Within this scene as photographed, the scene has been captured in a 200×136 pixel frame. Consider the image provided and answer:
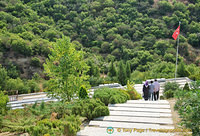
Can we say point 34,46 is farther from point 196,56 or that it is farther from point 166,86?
point 196,56

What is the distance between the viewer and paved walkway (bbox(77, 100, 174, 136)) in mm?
6469

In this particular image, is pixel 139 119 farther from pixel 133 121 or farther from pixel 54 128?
pixel 54 128

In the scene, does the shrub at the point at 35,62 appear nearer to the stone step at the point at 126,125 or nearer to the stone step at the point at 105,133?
the stone step at the point at 126,125

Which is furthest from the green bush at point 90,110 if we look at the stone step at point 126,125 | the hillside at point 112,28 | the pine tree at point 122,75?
the hillside at point 112,28

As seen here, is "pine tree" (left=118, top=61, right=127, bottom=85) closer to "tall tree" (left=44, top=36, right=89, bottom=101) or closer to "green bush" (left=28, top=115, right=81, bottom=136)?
"tall tree" (left=44, top=36, right=89, bottom=101)

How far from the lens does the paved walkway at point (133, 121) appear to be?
6469mm

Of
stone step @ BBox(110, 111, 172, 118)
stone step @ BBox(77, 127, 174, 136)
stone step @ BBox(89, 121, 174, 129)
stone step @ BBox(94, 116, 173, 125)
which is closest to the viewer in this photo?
stone step @ BBox(77, 127, 174, 136)

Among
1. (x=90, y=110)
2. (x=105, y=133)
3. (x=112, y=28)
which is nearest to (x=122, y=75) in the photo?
(x=90, y=110)

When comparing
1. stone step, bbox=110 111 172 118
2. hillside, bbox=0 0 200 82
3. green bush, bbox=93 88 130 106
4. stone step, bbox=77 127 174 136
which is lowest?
stone step, bbox=77 127 174 136

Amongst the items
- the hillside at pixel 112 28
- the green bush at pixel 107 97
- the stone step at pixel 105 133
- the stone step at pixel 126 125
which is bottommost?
the stone step at pixel 105 133

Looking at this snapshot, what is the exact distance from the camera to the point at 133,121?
7449 mm

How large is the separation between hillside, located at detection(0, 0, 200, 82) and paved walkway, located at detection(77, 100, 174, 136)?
20135 mm

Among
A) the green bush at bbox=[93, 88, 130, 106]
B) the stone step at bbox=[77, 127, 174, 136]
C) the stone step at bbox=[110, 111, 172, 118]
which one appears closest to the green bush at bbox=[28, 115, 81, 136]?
the stone step at bbox=[77, 127, 174, 136]

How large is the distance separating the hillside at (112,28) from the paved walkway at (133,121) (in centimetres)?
2014
